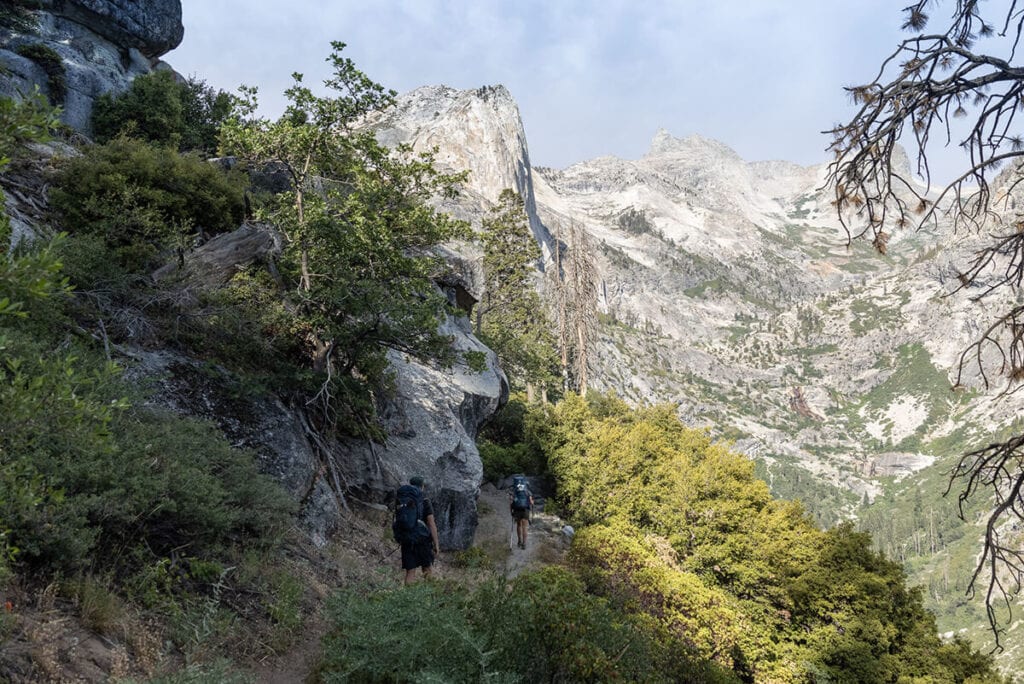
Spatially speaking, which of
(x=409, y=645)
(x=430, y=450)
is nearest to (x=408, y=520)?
(x=409, y=645)

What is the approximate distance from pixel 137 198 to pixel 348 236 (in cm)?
516

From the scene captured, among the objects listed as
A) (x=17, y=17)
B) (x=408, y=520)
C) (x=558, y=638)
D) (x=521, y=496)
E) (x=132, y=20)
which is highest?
(x=132, y=20)

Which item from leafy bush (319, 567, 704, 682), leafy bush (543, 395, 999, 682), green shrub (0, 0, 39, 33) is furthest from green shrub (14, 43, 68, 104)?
leafy bush (319, 567, 704, 682)

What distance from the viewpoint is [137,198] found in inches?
452

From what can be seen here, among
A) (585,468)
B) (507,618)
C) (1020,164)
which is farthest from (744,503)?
(1020,164)

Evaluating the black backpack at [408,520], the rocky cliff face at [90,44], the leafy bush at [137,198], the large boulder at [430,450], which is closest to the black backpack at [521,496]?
the large boulder at [430,450]

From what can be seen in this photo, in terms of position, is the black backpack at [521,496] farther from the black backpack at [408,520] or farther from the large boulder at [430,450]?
the black backpack at [408,520]

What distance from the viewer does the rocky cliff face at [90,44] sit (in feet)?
68.0

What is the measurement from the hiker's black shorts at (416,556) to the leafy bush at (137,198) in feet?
22.3

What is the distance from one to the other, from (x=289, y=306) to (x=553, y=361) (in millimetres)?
24445

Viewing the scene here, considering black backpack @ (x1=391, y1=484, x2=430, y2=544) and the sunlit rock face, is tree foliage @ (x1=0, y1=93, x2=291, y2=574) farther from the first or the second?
the sunlit rock face

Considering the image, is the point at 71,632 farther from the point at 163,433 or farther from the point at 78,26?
the point at 78,26

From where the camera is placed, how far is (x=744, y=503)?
16.1 metres

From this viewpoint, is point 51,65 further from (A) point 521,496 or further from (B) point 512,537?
(B) point 512,537
